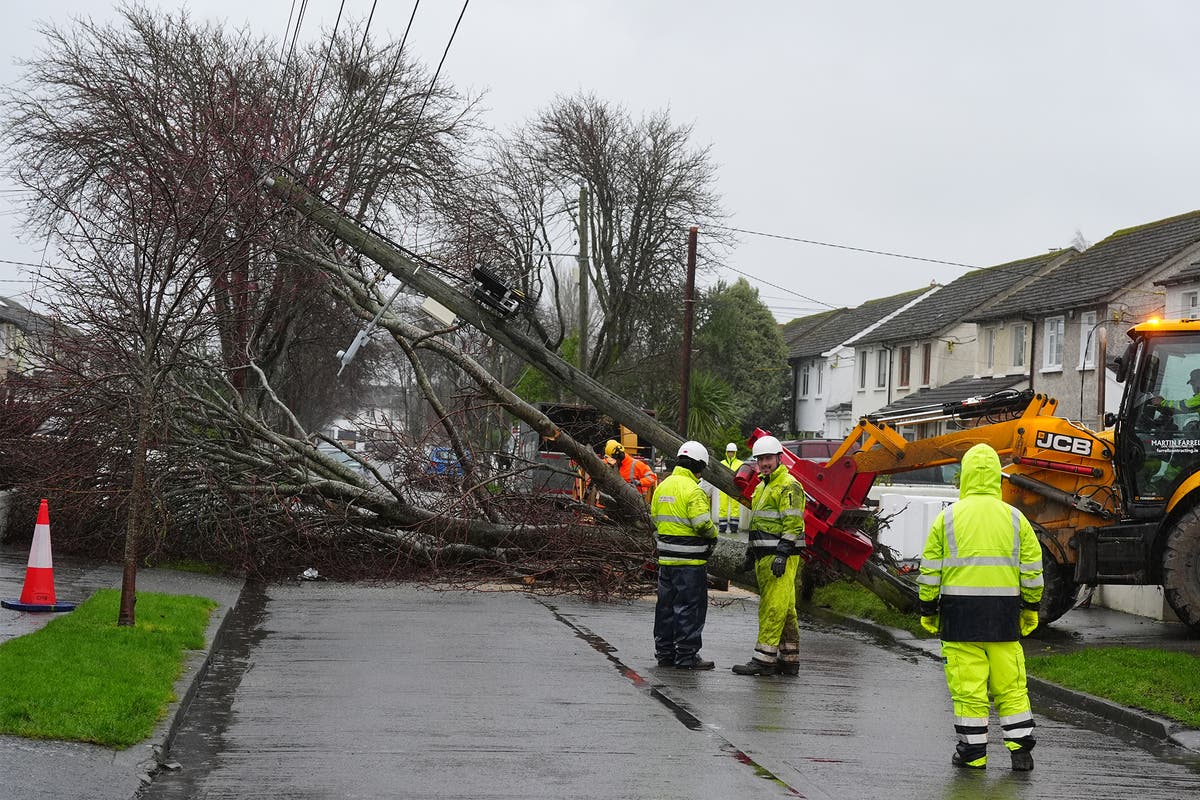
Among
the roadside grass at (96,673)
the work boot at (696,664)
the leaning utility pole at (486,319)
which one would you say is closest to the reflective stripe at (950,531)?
the work boot at (696,664)

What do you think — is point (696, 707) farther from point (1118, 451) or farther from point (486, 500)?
point (486, 500)

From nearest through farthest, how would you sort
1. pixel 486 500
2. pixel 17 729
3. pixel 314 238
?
pixel 17 729, pixel 486 500, pixel 314 238

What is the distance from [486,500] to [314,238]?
4248 mm

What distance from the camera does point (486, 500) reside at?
1722 cm

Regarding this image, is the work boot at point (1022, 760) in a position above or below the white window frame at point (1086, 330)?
below

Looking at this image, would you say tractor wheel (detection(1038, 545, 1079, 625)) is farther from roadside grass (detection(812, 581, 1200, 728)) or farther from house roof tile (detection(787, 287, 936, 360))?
house roof tile (detection(787, 287, 936, 360))

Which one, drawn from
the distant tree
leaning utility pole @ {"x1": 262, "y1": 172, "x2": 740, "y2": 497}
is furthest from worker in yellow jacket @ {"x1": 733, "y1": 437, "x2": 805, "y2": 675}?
the distant tree

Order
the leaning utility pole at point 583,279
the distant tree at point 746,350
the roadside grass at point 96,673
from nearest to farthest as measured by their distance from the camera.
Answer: the roadside grass at point 96,673
the leaning utility pole at point 583,279
the distant tree at point 746,350

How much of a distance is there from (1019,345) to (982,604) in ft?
115

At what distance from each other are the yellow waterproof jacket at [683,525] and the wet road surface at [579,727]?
37.0 inches

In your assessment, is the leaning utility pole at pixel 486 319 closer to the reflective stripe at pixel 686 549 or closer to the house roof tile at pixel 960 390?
the reflective stripe at pixel 686 549

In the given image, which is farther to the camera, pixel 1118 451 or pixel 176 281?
pixel 1118 451

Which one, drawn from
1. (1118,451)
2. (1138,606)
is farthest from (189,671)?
(1138,606)

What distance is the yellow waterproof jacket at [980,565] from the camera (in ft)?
Result: 26.5
